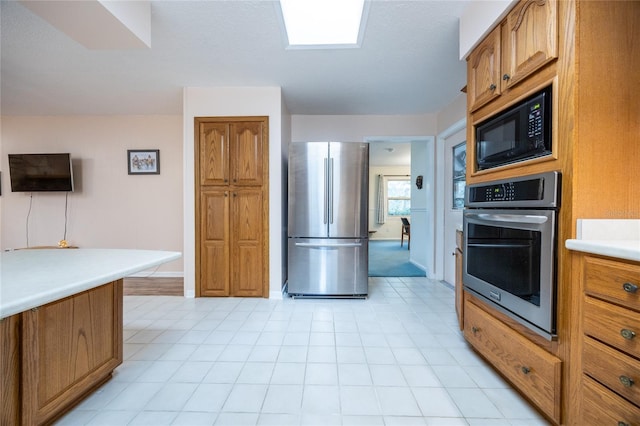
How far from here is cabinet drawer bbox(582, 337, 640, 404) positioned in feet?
2.85

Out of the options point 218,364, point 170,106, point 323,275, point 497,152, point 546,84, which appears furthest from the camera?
point 170,106

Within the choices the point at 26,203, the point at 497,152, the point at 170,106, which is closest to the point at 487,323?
the point at 497,152

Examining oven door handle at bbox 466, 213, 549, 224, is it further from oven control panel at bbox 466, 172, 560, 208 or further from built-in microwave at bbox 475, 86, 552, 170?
built-in microwave at bbox 475, 86, 552, 170

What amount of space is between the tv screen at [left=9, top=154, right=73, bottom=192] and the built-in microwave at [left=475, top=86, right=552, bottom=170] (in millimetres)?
5091

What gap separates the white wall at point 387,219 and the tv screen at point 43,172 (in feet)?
25.2

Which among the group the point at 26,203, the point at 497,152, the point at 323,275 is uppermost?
the point at 497,152

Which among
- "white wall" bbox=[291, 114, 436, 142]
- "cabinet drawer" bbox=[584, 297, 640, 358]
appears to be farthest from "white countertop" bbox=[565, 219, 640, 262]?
"white wall" bbox=[291, 114, 436, 142]

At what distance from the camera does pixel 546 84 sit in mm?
1206

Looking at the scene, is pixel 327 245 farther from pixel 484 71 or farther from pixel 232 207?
pixel 484 71

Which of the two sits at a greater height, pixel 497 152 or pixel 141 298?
pixel 497 152

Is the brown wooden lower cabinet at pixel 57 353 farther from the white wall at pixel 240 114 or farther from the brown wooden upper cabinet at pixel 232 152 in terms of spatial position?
the brown wooden upper cabinet at pixel 232 152

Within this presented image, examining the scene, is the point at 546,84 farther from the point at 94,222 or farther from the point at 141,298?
the point at 94,222

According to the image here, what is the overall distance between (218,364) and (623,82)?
8.11 ft

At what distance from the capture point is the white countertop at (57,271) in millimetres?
776
